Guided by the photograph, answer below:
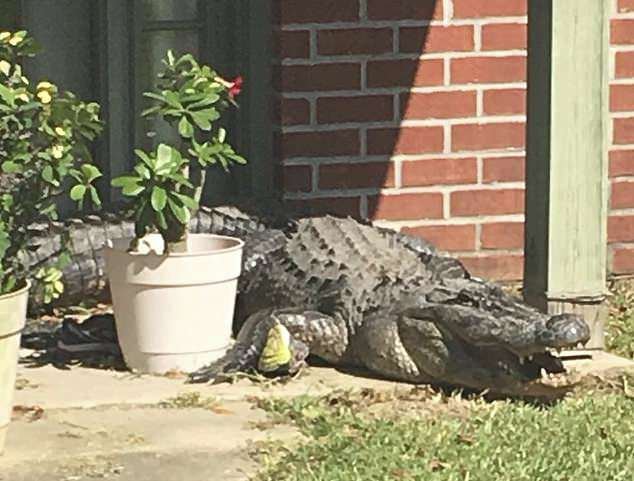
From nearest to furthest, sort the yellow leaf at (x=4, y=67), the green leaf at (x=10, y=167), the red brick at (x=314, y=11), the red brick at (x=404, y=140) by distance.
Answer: the green leaf at (x=10, y=167), the yellow leaf at (x=4, y=67), the red brick at (x=314, y=11), the red brick at (x=404, y=140)

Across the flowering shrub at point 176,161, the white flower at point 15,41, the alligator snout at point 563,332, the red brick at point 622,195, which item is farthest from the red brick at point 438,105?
the white flower at point 15,41

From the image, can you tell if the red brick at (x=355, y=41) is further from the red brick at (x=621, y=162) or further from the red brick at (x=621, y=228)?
the red brick at (x=621, y=228)

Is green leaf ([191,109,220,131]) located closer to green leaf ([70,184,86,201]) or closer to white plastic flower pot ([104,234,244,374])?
white plastic flower pot ([104,234,244,374])

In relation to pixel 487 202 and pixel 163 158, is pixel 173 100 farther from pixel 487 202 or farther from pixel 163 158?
pixel 487 202

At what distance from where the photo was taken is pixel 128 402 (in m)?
5.38

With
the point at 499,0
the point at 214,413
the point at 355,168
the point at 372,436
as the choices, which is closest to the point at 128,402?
the point at 214,413

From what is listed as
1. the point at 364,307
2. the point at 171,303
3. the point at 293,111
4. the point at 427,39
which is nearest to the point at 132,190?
the point at 171,303

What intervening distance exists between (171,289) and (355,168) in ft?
5.84

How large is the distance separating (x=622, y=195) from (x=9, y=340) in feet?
11.6

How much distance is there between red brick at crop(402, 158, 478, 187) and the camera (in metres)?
7.23

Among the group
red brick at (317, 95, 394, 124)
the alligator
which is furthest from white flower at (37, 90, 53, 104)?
red brick at (317, 95, 394, 124)

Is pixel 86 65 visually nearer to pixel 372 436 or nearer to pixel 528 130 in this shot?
pixel 528 130

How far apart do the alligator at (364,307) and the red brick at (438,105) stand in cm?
60

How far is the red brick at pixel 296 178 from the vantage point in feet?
23.3
